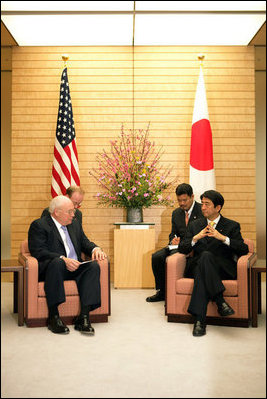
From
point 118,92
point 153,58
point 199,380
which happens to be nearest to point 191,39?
point 153,58

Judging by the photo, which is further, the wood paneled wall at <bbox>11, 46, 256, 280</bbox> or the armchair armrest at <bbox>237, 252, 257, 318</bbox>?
the wood paneled wall at <bbox>11, 46, 256, 280</bbox>

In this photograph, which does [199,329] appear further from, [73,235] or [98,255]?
[73,235]

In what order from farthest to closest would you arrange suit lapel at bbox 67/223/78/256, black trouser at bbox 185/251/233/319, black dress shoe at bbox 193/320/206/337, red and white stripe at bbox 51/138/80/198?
red and white stripe at bbox 51/138/80/198 → suit lapel at bbox 67/223/78/256 → black trouser at bbox 185/251/233/319 → black dress shoe at bbox 193/320/206/337

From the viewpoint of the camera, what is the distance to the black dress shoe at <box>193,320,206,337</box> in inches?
156

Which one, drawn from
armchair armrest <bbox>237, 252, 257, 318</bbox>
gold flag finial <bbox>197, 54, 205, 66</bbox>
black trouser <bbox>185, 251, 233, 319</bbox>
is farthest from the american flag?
armchair armrest <bbox>237, 252, 257, 318</bbox>

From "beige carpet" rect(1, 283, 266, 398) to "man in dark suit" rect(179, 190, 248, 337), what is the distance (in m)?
0.23

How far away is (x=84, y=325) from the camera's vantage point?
4.08 m

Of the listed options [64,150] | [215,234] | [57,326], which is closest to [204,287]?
[215,234]

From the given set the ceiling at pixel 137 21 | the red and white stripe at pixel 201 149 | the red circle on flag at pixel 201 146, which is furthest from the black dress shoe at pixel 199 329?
the ceiling at pixel 137 21

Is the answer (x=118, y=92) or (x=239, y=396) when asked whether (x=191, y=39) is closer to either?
(x=118, y=92)

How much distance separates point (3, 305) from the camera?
17.1 ft

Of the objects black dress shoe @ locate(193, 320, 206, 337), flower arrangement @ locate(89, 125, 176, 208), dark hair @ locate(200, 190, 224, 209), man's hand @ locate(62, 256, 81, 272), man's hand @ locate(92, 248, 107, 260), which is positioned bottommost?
black dress shoe @ locate(193, 320, 206, 337)

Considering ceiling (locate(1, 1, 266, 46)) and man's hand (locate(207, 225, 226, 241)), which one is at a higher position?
ceiling (locate(1, 1, 266, 46))

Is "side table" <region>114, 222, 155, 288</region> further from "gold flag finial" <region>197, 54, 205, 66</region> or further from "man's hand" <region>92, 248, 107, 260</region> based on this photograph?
"gold flag finial" <region>197, 54, 205, 66</region>
